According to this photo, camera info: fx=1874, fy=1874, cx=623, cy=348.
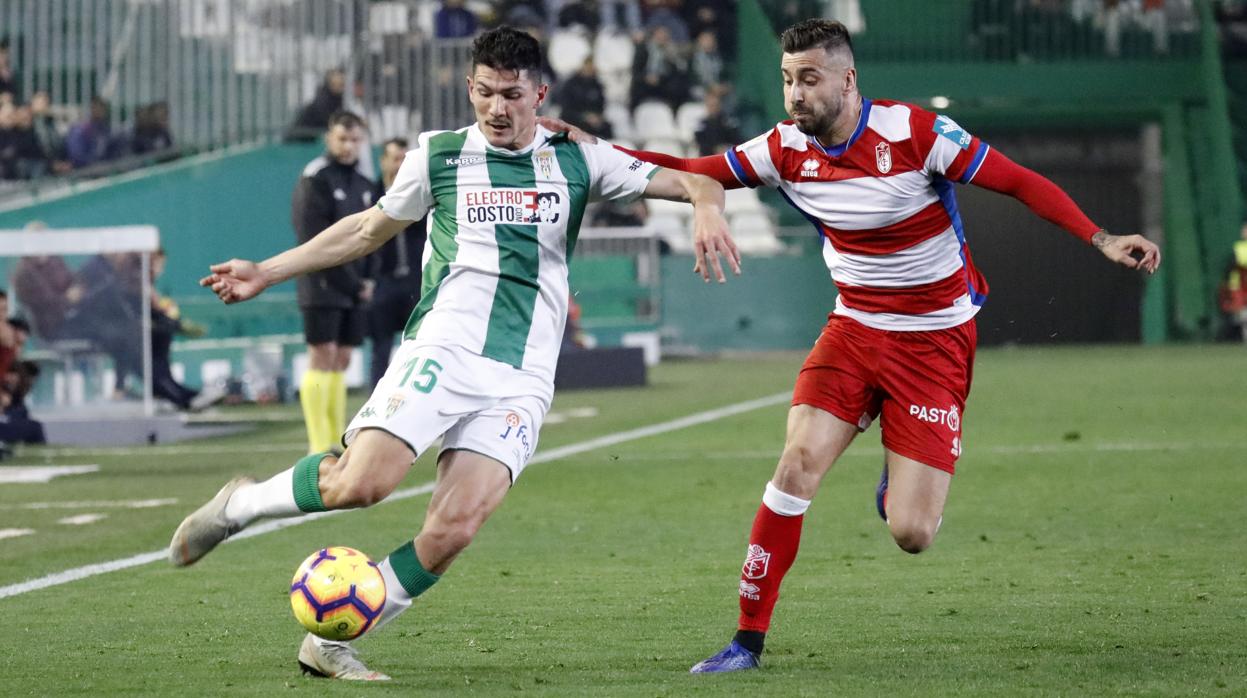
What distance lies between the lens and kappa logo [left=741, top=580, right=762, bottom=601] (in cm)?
560

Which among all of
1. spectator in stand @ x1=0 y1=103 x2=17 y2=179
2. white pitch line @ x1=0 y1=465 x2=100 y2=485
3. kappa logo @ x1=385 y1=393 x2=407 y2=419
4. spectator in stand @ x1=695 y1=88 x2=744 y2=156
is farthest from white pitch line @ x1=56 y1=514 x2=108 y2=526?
spectator in stand @ x1=695 y1=88 x2=744 y2=156

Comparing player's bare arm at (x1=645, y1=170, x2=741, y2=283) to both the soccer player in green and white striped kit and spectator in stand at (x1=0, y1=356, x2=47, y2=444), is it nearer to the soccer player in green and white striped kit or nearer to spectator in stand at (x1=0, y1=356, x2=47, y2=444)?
the soccer player in green and white striped kit

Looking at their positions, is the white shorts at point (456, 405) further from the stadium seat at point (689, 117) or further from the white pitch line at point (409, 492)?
the stadium seat at point (689, 117)

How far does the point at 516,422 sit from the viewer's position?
556 centimetres

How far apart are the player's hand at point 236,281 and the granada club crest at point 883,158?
1.96m

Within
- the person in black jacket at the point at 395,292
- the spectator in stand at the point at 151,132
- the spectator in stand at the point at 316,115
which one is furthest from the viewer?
the spectator in stand at the point at 316,115

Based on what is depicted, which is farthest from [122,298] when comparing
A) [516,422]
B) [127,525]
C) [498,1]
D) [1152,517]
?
[498,1]

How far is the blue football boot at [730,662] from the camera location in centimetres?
540

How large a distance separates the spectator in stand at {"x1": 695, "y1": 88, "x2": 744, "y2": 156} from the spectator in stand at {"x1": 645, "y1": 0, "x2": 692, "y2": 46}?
1.62 m

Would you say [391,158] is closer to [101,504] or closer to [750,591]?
[101,504]

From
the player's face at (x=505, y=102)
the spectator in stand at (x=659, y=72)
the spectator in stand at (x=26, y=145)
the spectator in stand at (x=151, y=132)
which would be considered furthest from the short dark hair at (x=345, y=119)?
the spectator in stand at (x=659, y=72)

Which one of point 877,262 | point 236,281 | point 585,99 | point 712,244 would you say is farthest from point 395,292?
point 585,99

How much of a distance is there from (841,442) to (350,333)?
6.67m

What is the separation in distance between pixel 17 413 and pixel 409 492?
16.7 feet
